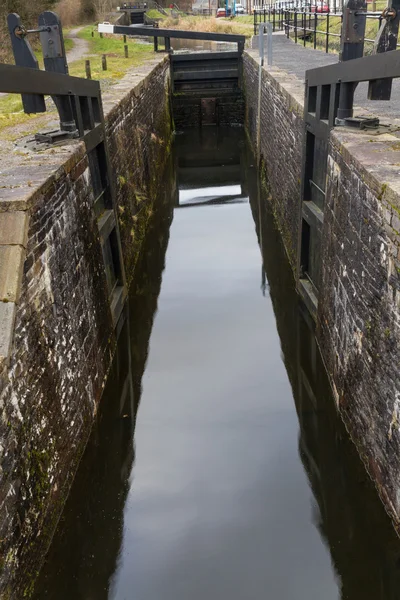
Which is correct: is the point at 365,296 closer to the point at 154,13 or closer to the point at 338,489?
the point at 338,489

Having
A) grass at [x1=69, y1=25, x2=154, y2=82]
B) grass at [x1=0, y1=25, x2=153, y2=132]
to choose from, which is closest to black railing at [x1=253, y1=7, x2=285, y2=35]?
grass at [x1=69, y1=25, x2=154, y2=82]

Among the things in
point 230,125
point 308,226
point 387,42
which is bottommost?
point 230,125

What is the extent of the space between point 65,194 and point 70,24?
35.3m

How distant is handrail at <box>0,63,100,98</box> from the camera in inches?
150

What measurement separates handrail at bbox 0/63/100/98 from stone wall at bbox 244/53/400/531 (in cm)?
249

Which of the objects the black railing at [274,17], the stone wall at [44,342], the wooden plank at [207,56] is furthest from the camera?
the black railing at [274,17]

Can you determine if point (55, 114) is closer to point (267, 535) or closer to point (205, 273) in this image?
point (205, 273)

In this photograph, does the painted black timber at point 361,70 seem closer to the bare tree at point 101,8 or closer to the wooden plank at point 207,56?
the wooden plank at point 207,56

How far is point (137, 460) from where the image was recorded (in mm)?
4957

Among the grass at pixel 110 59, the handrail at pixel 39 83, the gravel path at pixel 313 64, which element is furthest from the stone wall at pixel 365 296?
the grass at pixel 110 59

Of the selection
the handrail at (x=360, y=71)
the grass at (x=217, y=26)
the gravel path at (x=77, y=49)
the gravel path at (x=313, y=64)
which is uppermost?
the handrail at (x=360, y=71)

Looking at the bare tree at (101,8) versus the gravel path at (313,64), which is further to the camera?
the bare tree at (101,8)

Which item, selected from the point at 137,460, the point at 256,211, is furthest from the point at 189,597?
the point at 256,211

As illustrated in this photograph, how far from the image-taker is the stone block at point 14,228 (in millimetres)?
3479
